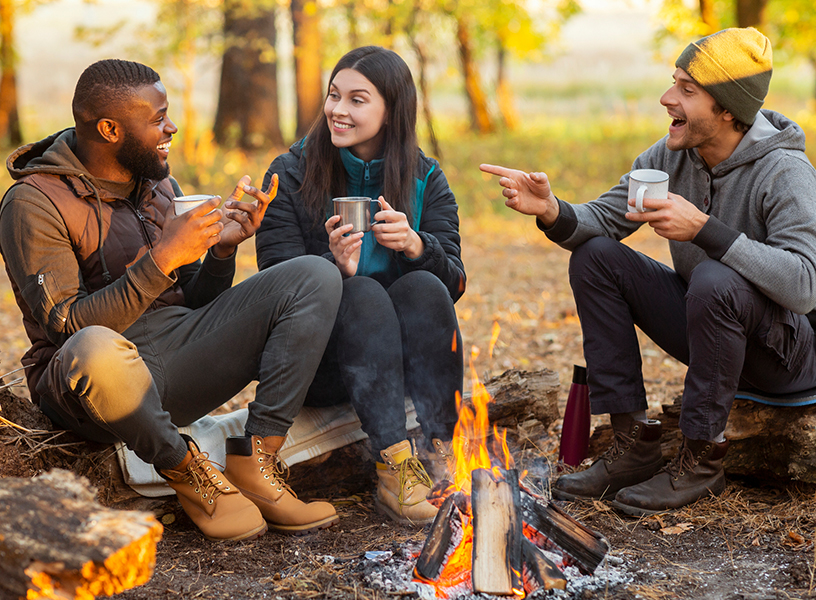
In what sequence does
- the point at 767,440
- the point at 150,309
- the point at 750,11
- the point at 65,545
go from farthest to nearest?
the point at 750,11
the point at 767,440
the point at 150,309
the point at 65,545

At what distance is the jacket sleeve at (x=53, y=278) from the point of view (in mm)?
2525

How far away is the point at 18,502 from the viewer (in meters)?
1.85

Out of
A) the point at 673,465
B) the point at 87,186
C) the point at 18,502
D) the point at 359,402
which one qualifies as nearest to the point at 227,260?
the point at 87,186

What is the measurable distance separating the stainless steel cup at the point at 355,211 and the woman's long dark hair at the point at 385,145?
1.16ft

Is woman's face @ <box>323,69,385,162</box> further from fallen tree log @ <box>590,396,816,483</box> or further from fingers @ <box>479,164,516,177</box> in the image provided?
fallen tree log @ <box>590,396,816,483</box>

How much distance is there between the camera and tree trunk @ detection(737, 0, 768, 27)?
10180 mm

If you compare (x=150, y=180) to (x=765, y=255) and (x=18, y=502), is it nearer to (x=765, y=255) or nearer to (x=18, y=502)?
(x=18, y=502)

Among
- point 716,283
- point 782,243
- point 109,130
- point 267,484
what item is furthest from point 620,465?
point 109,130

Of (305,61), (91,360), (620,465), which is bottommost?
(620,465)

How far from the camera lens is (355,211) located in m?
2.85

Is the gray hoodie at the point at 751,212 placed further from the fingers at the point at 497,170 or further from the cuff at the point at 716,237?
the fingers at the point at 497,170

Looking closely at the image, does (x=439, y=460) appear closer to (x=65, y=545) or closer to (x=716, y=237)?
(x=716, y=237)

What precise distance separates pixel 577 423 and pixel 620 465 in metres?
0.29

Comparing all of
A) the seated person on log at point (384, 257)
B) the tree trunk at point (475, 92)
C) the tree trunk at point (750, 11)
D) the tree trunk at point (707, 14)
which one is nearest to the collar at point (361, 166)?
the seated person on log at point (384, 257)
